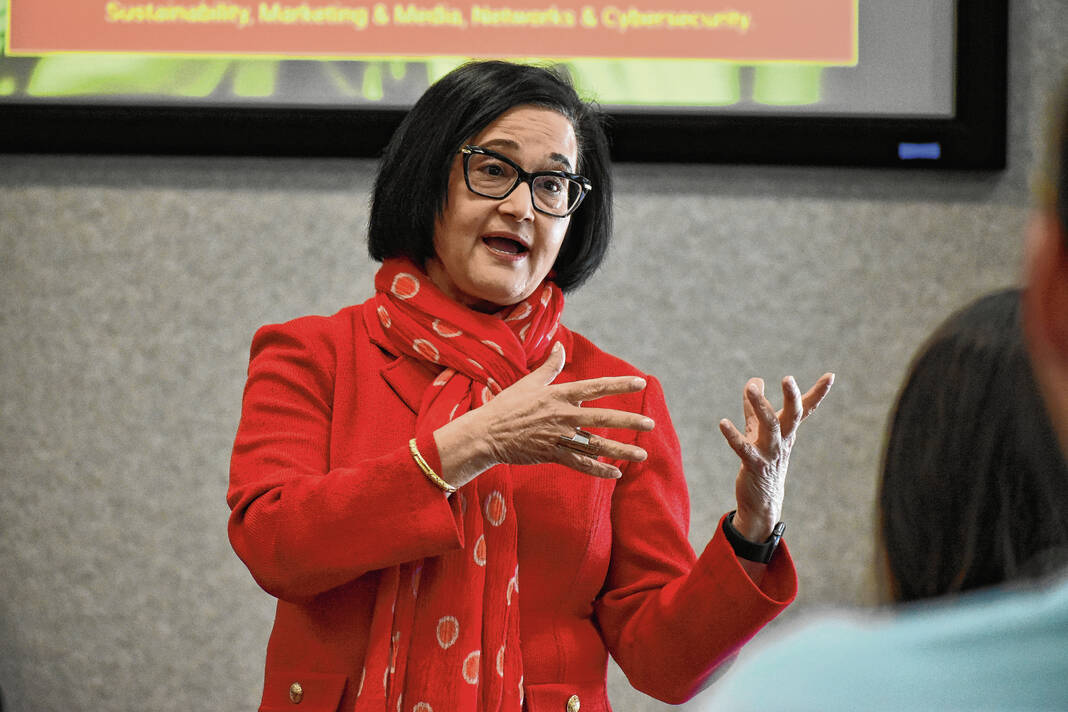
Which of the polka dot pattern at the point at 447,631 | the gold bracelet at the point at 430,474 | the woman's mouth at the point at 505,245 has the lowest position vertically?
the polka dot pattern at the point at 447,631

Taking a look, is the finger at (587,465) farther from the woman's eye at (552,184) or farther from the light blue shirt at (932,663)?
the light blue shirt at (932,663)

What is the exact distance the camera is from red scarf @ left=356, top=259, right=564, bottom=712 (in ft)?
4.54

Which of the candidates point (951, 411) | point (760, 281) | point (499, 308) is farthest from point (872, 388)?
point (951, 411)

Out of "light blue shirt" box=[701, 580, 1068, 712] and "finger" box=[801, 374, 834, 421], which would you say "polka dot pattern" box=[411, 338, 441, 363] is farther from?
"light blue shirt" box=[701, 580, 1068, 712]

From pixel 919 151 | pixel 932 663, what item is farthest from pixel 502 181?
pixel 932 663

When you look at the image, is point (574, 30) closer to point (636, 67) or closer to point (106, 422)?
point (636, 67)

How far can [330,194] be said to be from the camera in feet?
7.55

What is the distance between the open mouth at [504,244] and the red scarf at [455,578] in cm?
9

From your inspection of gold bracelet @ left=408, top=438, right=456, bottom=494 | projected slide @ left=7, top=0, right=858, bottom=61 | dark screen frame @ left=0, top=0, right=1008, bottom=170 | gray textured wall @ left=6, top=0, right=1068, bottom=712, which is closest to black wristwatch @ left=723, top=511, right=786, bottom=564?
gold bracelet @ left=408, top=438, right=456, bottom=494

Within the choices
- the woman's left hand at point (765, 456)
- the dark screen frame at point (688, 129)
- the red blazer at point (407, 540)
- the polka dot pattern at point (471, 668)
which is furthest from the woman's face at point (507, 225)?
the dark screen frame at point (688, 129)

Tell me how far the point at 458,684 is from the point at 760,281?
1200mm

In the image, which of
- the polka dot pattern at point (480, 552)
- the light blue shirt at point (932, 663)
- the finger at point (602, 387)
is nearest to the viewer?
the light blue shirt at point (932, 663)

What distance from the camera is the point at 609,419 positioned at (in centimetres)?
133

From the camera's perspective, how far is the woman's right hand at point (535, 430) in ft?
4.39
